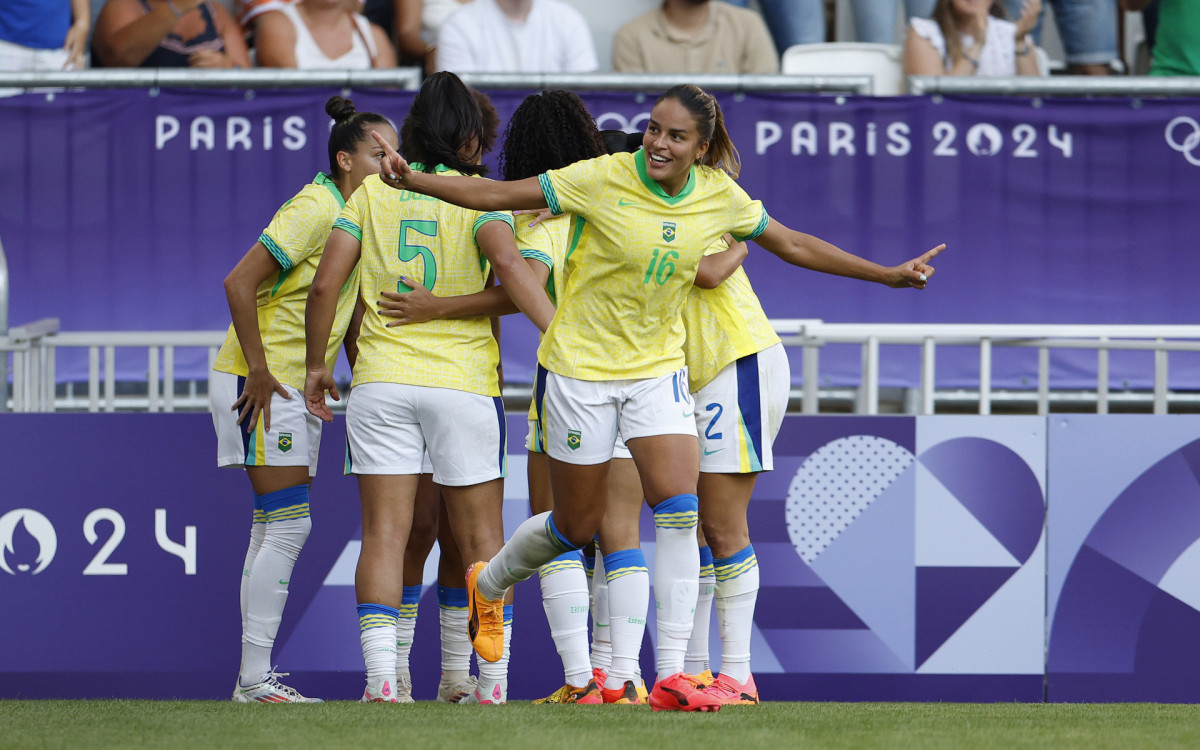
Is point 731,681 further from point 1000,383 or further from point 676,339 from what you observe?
point 1000,383

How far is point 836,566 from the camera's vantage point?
5.24 metres

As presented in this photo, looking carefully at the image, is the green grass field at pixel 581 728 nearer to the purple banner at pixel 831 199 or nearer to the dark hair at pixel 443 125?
the dark hair at pixel 443 125

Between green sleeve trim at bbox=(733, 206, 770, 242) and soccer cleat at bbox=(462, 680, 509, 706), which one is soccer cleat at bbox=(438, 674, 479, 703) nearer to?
soccer cleat at bbox=(462, 680, 509, 706)

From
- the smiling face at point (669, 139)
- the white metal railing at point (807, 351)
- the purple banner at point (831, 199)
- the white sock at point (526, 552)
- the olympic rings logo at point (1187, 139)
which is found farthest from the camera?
the olympic rings logo at point (1187, 139)

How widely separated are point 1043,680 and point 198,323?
434 centimetres

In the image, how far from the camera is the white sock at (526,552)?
373cm

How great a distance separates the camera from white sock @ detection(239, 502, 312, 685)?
4.43 metres

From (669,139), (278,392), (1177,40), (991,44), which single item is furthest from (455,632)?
(1177,40)

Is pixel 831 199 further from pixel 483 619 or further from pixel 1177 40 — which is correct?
pixel 483 619

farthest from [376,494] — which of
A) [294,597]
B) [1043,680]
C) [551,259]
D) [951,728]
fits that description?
[1043,680]

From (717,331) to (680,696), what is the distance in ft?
3.67

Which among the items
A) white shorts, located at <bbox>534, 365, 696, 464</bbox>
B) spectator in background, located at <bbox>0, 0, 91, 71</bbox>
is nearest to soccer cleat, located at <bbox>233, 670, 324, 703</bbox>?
white shorts, located at <bbox>534, 365, 696, 464</bbox>

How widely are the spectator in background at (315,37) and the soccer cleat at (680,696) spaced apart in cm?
496

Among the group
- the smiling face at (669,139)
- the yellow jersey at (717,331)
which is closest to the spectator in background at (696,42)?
the yellow jersey at (717,331)
